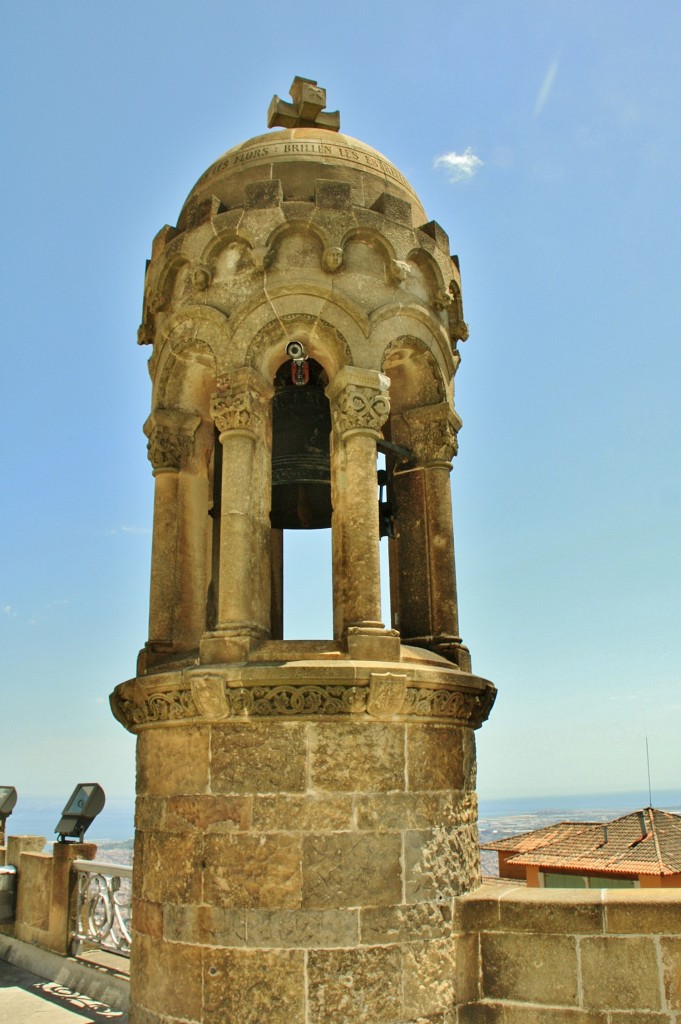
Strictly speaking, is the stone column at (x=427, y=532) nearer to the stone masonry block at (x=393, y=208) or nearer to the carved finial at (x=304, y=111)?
the stone masonry block at (x=393, y=208)

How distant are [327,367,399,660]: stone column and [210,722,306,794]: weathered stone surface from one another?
59cm

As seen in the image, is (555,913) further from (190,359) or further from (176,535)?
(190,359)

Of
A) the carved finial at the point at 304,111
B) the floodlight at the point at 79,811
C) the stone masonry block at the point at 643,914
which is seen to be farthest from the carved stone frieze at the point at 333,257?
the floodlight at the point at 79,811

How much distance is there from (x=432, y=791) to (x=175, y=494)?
2.62 meters

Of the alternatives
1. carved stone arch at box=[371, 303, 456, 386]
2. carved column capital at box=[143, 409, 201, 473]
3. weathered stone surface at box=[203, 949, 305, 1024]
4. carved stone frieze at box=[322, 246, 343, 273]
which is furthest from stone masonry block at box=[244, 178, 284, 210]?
weathered stone surface at box=[203, 949, 305, 1024]

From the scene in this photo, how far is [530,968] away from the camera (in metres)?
4.54

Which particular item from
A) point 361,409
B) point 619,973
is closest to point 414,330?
point 361,409

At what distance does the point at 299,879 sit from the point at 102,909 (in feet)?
13.9

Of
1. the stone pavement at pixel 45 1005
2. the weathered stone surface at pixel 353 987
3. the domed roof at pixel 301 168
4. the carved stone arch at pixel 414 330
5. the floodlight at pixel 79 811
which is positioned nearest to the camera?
the weathered stone surface at pixel 353 987

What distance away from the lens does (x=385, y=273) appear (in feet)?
18.0

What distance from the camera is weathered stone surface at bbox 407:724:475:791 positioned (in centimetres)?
462

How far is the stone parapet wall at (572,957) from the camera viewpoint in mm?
4371

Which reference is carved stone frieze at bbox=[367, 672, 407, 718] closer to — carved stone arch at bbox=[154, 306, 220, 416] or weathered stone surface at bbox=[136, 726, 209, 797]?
Result: weathered stone surface at bbox=[136, 726, 209, 797]

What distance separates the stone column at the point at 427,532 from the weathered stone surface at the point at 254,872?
174 cm
